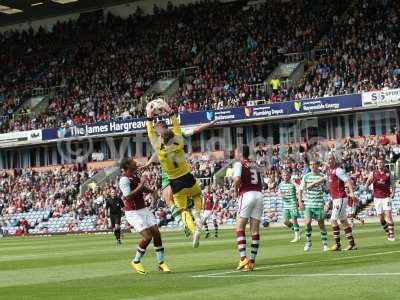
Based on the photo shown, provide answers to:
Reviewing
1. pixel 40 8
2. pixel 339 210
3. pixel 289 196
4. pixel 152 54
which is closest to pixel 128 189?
pixel 339 210

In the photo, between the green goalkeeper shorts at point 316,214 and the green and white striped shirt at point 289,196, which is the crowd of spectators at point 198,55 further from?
the green goalkeeper shorts at point 316,214

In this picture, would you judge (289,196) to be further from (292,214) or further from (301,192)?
(301,192)

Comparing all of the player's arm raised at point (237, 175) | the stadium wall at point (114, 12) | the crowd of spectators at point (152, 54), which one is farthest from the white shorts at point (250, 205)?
the stadium wall at point (114, 12)

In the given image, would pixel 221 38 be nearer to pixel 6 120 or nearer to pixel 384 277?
pixel 6 120

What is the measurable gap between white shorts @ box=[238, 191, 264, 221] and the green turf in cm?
113

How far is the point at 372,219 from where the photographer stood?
155ft

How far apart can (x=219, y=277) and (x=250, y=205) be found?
1964mm

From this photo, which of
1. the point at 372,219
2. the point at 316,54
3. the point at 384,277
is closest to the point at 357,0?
the point at 316,54

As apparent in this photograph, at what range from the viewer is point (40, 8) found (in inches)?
3253

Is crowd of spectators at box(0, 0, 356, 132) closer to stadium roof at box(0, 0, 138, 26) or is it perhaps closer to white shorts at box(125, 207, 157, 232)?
stadium roof at box(0, 0, 138, 26)

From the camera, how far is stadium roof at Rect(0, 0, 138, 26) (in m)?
80.4

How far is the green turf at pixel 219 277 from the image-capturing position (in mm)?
14000

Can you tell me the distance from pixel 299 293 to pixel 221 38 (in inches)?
2249

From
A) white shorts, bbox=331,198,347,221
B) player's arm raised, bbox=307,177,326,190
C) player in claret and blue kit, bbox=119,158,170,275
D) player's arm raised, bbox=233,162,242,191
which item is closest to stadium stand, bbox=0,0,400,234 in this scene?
player's arm raised, bbox=307,177,326,190
